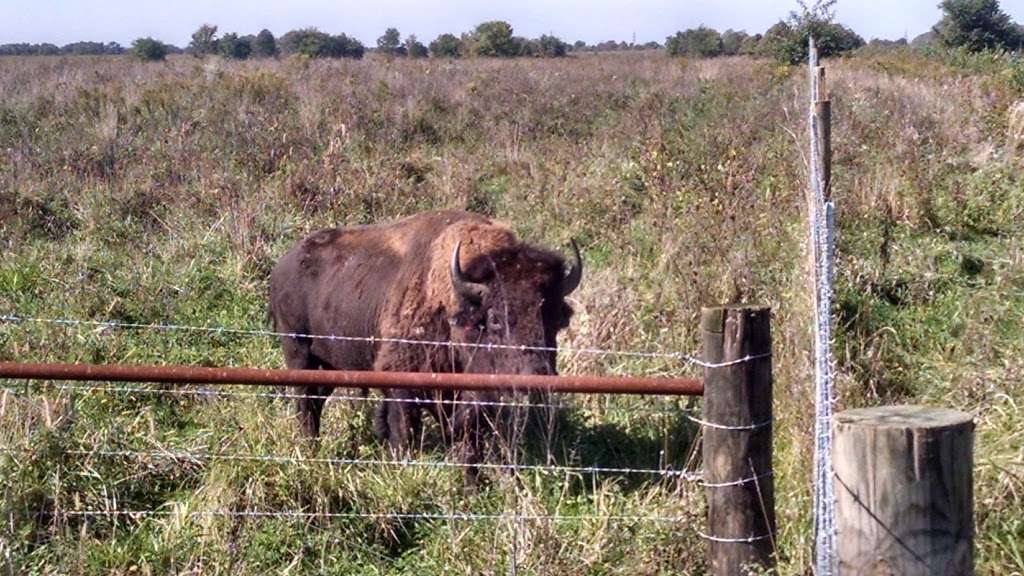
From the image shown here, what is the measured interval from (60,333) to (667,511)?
515 centimetres

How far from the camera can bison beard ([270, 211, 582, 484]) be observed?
606cm

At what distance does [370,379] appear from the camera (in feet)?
13.3

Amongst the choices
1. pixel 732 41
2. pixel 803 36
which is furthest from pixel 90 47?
pixel 803 36

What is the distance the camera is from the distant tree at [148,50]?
41.2 m

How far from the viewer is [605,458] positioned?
6.33 m

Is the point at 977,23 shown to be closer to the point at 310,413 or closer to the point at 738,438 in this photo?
the point at 310,413

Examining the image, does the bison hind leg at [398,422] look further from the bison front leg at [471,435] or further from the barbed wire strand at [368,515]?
the barbed wire strand at [368,515]

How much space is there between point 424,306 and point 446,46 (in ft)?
141

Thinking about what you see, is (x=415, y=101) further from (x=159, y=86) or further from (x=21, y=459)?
(x=21, y=459)

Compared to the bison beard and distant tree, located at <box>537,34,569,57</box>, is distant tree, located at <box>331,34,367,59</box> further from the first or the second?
the bison beard

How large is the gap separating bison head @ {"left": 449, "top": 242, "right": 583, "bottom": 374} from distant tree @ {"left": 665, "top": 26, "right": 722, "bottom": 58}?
35.1 meters

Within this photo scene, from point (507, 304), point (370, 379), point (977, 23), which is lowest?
point (507, 304)

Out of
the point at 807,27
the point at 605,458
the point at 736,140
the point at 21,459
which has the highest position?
the point at 807,27

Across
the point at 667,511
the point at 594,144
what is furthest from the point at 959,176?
the point at 667,511
